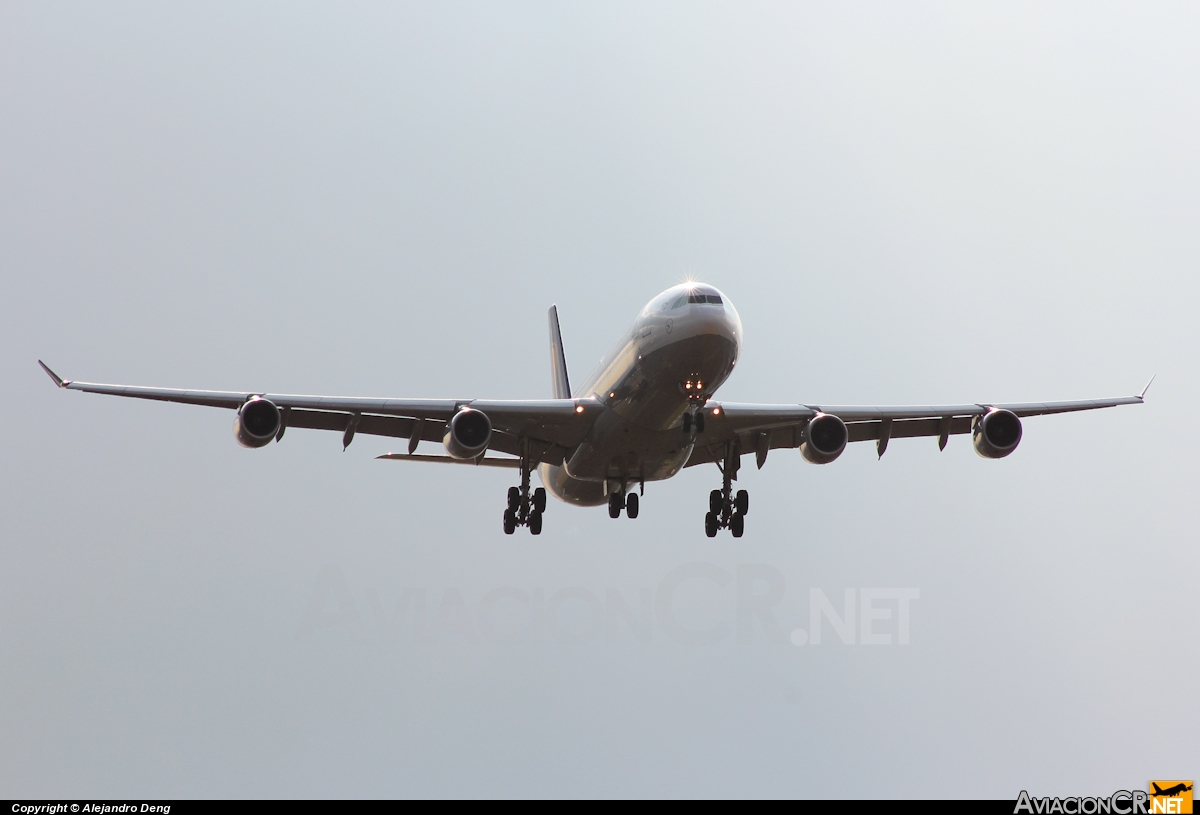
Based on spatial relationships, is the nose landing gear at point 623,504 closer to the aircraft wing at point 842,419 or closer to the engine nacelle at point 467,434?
the aircraft wing at point 842,419

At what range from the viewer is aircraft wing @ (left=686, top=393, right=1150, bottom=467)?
31.7 m

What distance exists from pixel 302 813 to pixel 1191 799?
30.5 meters

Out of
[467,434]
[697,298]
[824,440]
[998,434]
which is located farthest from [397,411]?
[998,434]

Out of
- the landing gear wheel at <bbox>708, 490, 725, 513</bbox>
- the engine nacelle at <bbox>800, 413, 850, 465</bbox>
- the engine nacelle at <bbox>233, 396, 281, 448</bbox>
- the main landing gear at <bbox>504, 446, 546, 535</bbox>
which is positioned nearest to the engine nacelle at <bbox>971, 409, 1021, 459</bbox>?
the engine nacelle at <bbox>800, 413, 850, 465</bbox>

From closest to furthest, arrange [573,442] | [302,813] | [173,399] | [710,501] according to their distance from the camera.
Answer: [173,399]
[573,442]
[710,501]
[302,813]

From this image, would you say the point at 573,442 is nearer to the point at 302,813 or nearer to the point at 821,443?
the point at 821,443

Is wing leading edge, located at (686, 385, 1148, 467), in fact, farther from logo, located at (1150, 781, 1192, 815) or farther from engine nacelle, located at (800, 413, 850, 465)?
logo, located at (1150, 781, 1192, 815)

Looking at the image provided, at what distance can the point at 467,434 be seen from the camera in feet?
96.9

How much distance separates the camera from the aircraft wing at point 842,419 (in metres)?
31.7

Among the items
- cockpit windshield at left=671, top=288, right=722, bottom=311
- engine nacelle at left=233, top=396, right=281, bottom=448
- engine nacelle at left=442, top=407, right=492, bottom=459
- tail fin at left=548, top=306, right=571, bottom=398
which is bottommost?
engine nacelle at left=233, top=396, right=281, bottom=448

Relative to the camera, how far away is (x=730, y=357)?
1096 inches

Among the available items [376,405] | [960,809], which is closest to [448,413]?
[376,405]

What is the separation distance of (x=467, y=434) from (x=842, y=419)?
10.6 meters

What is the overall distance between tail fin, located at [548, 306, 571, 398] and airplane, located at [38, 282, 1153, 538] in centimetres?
1075
